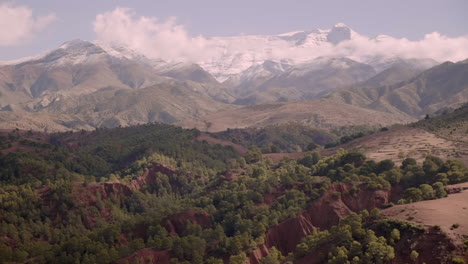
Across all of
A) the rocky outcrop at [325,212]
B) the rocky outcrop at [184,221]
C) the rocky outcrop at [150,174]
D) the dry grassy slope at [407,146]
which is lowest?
the rocky outcrop at [150,174]

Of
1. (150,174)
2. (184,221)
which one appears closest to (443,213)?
(184,221)

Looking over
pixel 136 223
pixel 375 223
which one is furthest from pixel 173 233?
pixel 375 223

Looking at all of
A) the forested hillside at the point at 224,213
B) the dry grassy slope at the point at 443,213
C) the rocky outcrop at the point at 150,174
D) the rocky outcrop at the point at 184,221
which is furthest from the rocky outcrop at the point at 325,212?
the rocky outcrop at the point at 150,174

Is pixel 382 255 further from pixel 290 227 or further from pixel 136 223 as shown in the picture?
pixel 136 223

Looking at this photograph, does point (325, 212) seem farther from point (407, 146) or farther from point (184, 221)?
point (407, 146)

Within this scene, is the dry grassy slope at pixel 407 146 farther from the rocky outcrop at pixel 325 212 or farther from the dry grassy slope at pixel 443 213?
the dry grassy slope at pixel 443 213

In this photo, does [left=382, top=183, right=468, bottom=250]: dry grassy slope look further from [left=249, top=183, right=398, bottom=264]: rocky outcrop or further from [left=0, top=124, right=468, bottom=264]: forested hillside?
[left=249, top=183, right=398, bottom=264]: rocky outcrop

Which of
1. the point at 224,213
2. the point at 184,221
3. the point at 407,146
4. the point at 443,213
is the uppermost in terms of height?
the point at 443,213

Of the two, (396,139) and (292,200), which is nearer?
(292,200)

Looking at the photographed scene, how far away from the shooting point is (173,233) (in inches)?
3804

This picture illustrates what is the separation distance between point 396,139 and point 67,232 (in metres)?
83.0

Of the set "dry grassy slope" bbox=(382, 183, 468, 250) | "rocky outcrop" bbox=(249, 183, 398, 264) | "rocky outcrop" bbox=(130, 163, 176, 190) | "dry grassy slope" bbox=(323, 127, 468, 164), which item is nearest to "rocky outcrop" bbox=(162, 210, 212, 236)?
"rocky outcrop" bbox=(249, 183, 398, 264)

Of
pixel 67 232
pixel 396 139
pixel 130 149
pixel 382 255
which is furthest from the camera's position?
pixel 130 149

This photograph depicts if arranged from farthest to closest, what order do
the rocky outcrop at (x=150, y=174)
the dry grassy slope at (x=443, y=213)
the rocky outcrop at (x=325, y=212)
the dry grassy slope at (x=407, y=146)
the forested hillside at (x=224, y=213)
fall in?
1. the rocky outcrop at (x=150, y=174)
2. the dry grassy slope at (x=407, y=146)
3. the rocky outcrop at (x=325, y=212)
4. the forested hillside at (x=224, y=213)
5. the dry grassy slope at (x=443, y=213)
